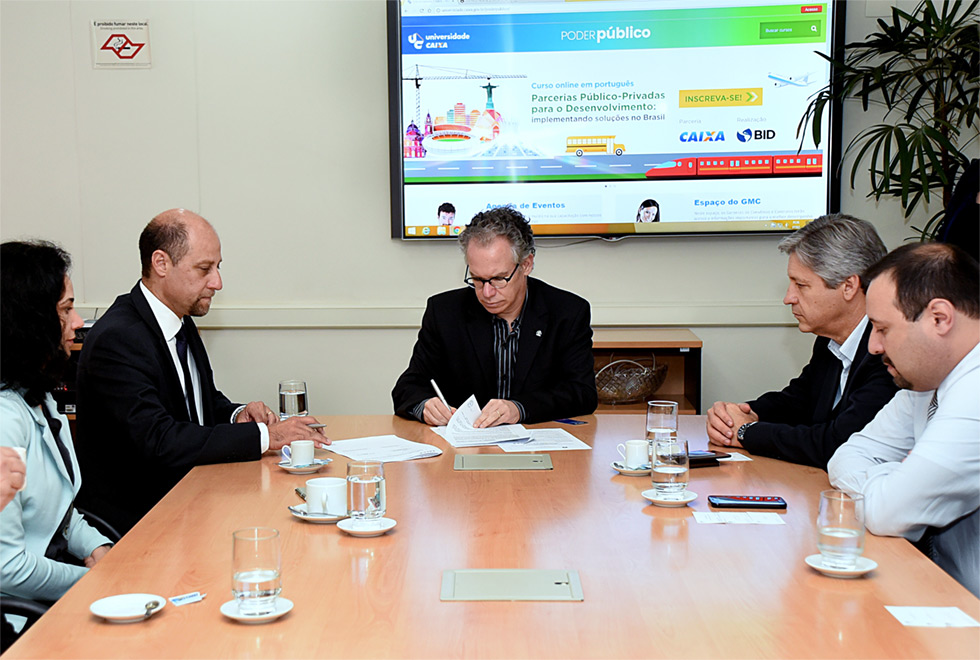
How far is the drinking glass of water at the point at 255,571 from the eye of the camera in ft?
4.77

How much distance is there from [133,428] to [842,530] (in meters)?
1.78

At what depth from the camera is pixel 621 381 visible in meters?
4.38

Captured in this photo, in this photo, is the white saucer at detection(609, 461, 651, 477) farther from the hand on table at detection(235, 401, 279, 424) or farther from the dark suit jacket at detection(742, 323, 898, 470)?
the hand on table at detection(235, 401, 279, 424)

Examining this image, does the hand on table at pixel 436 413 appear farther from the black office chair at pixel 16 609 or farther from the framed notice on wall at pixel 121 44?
the framed notice on wall at pixel 121 44

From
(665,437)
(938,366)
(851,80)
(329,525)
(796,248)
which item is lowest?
(329,525)

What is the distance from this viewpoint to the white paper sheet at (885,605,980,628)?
143 centimetres

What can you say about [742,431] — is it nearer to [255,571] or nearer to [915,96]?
[255,571]

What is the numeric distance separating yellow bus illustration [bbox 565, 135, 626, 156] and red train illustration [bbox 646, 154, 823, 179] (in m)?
0.20

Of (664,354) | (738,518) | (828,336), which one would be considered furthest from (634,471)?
(664,354)

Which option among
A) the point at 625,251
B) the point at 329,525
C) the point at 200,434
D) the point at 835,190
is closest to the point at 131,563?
the point at 329,525

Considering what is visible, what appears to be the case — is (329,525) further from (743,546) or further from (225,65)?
(225,65)

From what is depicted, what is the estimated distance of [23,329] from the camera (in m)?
2.08

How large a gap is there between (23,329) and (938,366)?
1.97m

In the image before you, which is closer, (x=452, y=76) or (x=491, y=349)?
(x=491, y=349)
